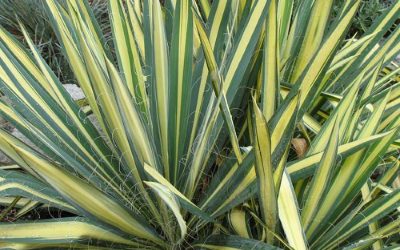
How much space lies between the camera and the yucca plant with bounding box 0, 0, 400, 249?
4.16ft

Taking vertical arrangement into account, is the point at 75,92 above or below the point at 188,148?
below

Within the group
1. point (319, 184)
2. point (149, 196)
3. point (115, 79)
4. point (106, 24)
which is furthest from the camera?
point (106, 24)

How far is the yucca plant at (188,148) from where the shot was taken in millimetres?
1268

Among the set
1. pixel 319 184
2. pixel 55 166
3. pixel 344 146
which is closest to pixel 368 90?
pixel 344 146

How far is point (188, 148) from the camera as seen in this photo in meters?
1.51

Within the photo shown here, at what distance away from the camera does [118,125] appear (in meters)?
1.39

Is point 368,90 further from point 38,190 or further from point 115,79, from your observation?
point 38,190

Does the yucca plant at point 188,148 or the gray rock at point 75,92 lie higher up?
the yucca plant at point 188,148

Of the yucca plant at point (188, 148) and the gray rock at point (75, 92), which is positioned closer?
the yucca plant at point (188, 148)

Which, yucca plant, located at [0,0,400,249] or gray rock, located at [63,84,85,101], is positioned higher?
yucca plant, located at [0,0,400,249]

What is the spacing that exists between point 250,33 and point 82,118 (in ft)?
1.67

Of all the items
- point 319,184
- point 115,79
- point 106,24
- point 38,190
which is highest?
point 115,79

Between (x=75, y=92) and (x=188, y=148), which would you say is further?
(x=75, y=92)

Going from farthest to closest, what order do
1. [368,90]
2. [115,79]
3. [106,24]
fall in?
[106,24] < [368,90] < [115,79]
